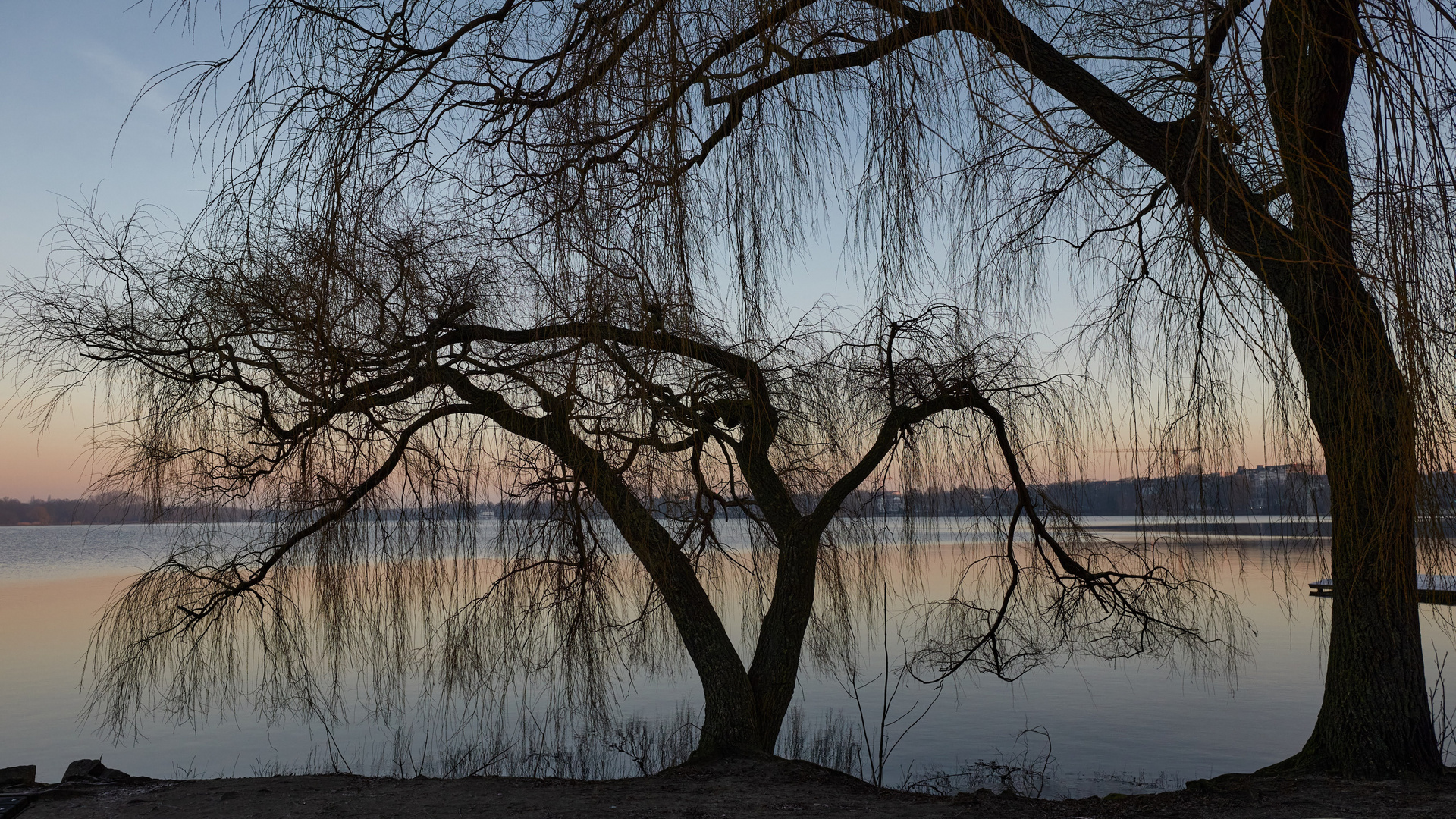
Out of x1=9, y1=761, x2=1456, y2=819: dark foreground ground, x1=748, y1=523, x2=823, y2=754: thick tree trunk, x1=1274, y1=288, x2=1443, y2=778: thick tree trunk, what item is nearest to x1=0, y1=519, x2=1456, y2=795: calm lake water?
x1=1274, y1=288, x2=1443, y2=778: thick tree trunk

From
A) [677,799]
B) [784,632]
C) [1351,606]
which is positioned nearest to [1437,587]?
[1351,606]

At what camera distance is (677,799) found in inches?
128

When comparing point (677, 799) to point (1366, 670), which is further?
point (677, 799)

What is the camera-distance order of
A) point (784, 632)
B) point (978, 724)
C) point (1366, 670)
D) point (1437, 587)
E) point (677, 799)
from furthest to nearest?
point (978, 724) < point (784, 632) < point (677, 799) < point (1366, 670) < point (1437, 587)

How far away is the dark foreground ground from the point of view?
2.82 metres

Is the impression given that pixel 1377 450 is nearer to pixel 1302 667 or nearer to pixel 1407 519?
pixel 1407 519

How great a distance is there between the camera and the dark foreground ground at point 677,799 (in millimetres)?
2824

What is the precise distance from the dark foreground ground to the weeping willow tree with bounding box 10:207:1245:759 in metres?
0.33

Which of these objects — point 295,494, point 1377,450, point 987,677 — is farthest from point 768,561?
point 987,677

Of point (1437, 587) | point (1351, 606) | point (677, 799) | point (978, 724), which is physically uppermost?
point (1437, 587)

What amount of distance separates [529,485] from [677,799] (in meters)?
1.23

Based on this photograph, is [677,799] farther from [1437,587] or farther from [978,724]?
[978,724]

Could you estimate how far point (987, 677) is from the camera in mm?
8695

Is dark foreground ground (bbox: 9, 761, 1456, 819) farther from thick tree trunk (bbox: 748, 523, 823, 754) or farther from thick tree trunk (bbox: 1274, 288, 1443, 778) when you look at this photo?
thick tree trunk (bbox: 748, 523, 823, 754)
